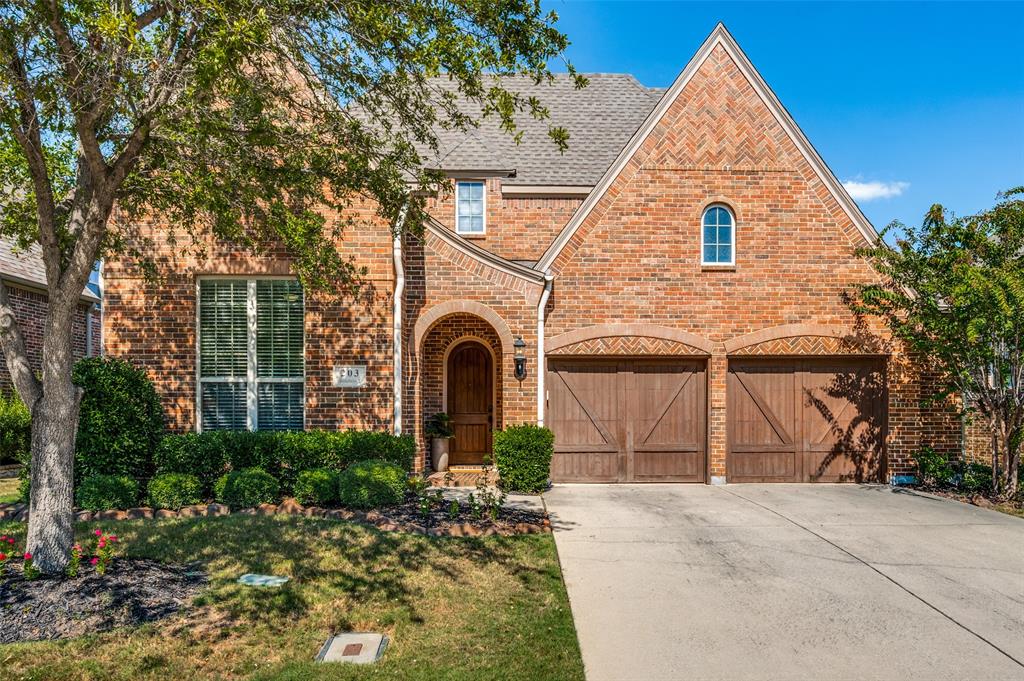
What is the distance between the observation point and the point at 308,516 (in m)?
7.95

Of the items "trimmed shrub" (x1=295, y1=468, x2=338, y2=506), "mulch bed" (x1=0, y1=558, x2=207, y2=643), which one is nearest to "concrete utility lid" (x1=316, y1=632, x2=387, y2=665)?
"mulch bed" (x1=0, y1=558, x2=207, y2=643)

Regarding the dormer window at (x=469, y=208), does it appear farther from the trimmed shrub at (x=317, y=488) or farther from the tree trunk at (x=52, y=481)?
the tree trunk at (x=52, y=481)

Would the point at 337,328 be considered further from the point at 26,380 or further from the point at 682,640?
the point at 682,640

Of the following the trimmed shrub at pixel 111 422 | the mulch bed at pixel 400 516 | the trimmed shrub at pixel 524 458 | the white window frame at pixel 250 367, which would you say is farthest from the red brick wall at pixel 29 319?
the trimmed shrub at pixel 524 458

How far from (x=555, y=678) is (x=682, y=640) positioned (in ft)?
3.95

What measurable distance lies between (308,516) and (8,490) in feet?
19.7

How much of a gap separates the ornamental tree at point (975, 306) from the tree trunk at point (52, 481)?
38.5 ft

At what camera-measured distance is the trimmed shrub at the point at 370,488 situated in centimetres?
823

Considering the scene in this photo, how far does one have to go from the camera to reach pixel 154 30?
5.84 meters

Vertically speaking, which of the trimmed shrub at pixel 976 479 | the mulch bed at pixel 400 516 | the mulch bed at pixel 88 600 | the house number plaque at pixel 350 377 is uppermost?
the house number plaque at pixel 350 377

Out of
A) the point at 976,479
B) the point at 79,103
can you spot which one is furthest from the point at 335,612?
the point at 976,479

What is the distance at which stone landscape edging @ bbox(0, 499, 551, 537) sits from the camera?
24.3ft

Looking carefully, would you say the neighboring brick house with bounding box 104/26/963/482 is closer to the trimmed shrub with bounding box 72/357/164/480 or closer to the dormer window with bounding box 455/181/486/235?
the dormer window with bounding box 455/181/486/235

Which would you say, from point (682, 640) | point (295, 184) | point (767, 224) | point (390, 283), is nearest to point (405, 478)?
point (390, 283)
